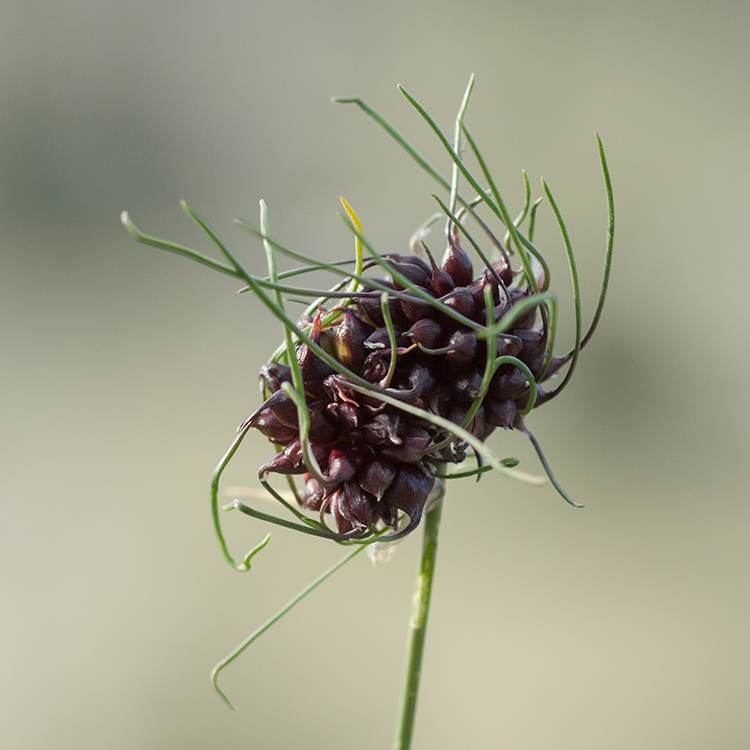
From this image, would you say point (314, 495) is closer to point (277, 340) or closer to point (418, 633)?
point (418, 633)

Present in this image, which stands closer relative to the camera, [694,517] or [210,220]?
[694,517]

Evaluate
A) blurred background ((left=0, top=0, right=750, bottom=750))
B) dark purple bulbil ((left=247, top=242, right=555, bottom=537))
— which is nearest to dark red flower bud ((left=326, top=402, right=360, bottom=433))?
dark purple bulbil ((left=247, top=242, right=555, bottom=537))

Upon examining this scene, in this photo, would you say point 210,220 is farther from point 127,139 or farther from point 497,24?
point 497,24

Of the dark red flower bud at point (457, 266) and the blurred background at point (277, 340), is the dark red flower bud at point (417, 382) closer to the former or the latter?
the dark red flower bud at point (457, 266)

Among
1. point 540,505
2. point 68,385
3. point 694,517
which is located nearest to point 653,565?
point 694,517

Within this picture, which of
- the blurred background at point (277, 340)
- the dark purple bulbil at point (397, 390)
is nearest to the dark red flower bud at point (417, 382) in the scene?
the dark purple bulbil at point (397, 390)

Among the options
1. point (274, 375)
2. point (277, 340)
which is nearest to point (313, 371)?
point (274, 375)

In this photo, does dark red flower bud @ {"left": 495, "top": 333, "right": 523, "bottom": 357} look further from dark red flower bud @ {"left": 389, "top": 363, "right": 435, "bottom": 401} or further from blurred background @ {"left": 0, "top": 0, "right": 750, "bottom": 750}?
blurred background @ {"left": 0, "top": 0, "right": 750, "bottom": 750}
